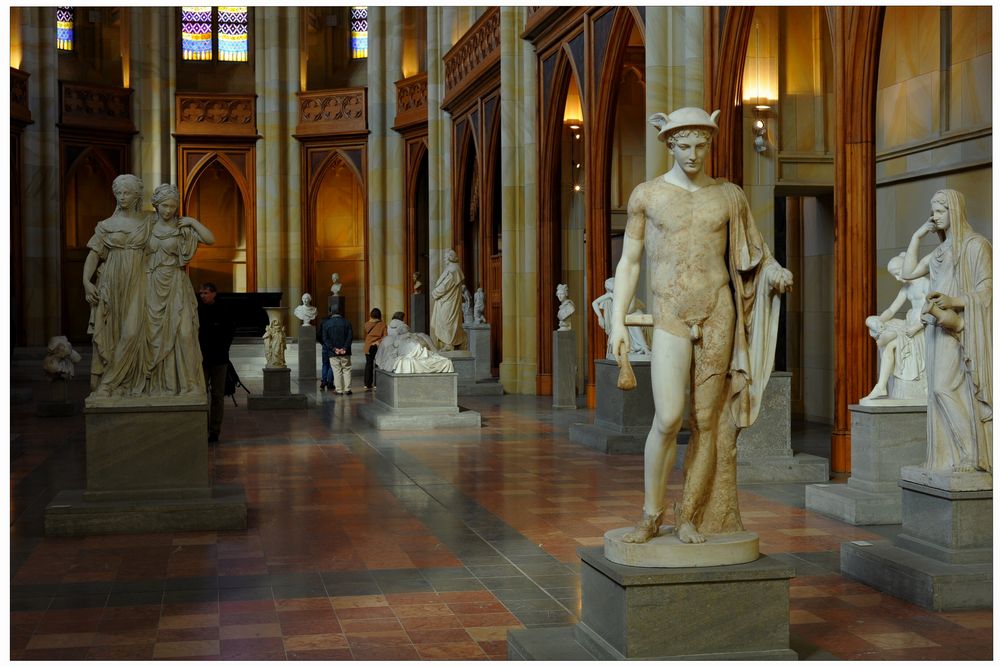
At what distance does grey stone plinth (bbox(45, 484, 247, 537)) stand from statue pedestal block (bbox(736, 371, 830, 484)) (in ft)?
14.5

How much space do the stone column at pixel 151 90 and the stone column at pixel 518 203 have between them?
12.5 metres

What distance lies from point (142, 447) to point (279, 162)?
24.0 metres

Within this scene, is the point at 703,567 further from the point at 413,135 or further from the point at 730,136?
the point at 413,135

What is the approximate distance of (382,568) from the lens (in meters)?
6.97

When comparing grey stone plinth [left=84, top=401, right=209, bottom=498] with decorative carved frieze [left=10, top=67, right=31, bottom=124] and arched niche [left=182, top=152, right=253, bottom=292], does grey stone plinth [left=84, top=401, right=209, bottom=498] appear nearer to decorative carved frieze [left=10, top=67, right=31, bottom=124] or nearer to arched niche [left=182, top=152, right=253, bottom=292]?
decorative carved frieze [left=10, top=67, right=31, bottom=124]

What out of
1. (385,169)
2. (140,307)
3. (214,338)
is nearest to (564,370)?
(214,338)

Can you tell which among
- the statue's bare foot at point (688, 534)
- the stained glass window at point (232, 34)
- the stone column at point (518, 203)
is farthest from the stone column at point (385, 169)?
the statue's bare foot at point (688, 534)

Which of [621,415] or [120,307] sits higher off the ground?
[120,307]

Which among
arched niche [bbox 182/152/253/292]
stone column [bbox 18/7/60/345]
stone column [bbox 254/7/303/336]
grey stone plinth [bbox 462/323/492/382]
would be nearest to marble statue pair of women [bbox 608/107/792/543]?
grey stone plinth [bbox 462/323/492/382]

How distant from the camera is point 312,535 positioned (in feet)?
26.2

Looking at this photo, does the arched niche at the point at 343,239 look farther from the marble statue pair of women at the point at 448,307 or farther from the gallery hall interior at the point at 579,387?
the marble statue pair of women at the point at 448,307

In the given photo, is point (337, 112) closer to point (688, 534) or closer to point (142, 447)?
point (142, 447)

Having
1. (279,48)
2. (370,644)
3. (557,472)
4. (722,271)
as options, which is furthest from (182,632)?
(279,48)

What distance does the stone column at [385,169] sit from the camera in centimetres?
3008
